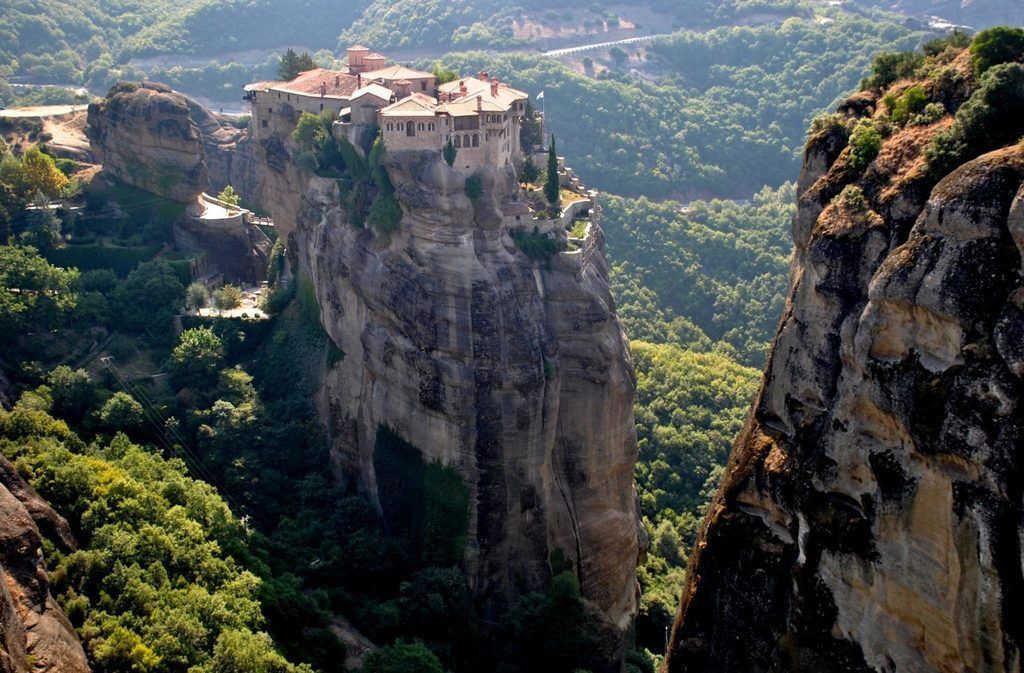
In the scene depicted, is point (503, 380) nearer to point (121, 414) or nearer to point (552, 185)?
point (552, 185)

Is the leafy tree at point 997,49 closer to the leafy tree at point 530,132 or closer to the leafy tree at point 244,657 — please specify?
the leafy tree at point 244,657

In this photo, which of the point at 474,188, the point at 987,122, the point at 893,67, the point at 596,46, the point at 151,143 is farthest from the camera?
the point at 596,46

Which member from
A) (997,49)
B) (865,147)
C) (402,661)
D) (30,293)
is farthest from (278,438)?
(997,49)

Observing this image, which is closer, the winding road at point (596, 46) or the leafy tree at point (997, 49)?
the leafy tree at point (997, 49)

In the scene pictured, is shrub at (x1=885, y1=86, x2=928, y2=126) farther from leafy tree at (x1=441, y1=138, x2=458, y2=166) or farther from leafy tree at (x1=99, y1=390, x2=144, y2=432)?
leafy tree at (x1=99, y1=390, x2=144, y2=432)

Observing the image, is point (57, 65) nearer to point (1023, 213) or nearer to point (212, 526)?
point (212, 526)

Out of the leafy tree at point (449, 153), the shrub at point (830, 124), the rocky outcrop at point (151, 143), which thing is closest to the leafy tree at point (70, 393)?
the leafy tree at point (449, 153)
